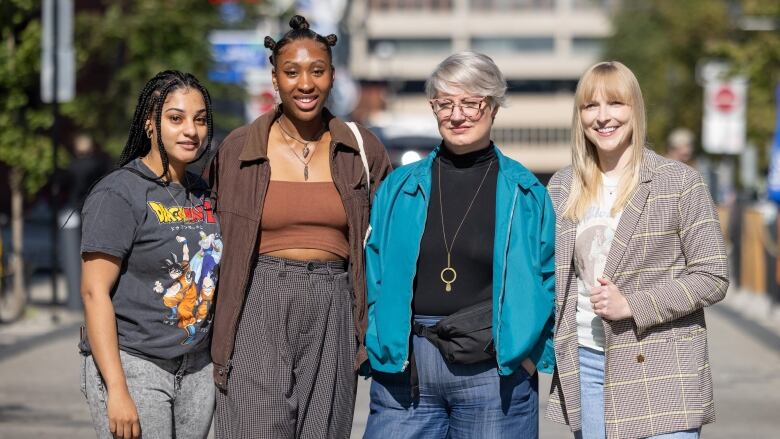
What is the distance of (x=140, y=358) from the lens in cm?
457

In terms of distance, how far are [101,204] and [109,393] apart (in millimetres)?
586

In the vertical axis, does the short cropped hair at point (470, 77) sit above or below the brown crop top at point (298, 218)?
above

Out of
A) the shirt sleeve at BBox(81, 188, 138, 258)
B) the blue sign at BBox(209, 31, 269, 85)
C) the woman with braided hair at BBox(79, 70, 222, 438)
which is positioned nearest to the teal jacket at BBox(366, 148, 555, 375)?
the woman with braided hair at BBox(79, 70, 222, 438)

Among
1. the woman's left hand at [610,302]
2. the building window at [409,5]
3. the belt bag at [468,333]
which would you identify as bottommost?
the belt bag at [468,333]

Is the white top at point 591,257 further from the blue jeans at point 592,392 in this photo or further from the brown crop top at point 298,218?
the brown crop top at point 298,218

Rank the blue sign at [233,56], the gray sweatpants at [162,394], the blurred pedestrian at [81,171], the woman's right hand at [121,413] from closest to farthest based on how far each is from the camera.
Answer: the woman's right hand at [121,413] → the gray sweatpants at [162,394] → the blurred pedestrian at [81,171] → the blue sign at [233,56]

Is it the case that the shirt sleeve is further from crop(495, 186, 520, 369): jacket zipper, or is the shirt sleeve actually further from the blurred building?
the blurred building

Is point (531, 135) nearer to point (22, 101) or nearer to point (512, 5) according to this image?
point (512, 5)

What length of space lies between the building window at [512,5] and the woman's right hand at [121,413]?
118460 millimetres

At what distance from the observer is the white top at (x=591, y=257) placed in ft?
15.6

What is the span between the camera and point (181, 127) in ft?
15.3

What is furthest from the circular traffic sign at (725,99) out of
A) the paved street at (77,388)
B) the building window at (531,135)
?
the building window at (531,135)

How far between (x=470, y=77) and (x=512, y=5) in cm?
11854

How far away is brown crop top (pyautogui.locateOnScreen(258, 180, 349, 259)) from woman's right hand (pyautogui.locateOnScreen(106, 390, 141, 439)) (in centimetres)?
74
